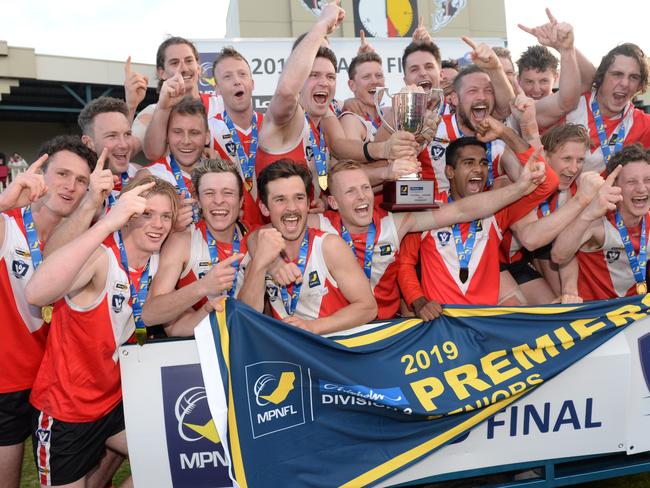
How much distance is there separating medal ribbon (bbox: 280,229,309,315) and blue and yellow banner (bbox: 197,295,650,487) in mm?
486

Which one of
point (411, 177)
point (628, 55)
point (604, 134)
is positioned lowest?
point (411, 177)

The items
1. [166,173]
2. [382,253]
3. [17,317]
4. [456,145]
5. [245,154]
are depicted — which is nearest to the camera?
[17,317]

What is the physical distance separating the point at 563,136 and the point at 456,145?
2.45ft

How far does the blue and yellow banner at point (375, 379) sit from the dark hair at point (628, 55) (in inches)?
79.6

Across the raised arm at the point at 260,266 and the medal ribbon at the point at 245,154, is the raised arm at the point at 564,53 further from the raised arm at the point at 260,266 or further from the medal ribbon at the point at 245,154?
the raised arm at the point at 260,266

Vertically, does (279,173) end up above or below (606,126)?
below

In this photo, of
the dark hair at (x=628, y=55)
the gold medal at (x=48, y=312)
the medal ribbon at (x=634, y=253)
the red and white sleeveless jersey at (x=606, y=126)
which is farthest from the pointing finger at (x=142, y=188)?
the dark hair at (x=628, y=55)

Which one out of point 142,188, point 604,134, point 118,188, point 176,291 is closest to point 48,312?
point 176,291

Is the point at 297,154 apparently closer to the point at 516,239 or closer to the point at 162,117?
the point at 162,117

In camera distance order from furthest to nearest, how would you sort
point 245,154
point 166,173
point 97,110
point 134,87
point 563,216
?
point 134,87 → point 245,154 → point 97,110 → point 166,173 → point 563,216

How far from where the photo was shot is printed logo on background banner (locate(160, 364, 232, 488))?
9.34 feet

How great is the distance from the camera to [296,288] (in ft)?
11.1

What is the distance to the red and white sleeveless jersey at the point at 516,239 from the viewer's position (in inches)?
159

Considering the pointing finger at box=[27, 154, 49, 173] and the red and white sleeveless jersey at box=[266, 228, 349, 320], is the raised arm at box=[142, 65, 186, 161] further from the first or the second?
the red and white sleeveless jersey at box=[266, 228, 349, 320]
